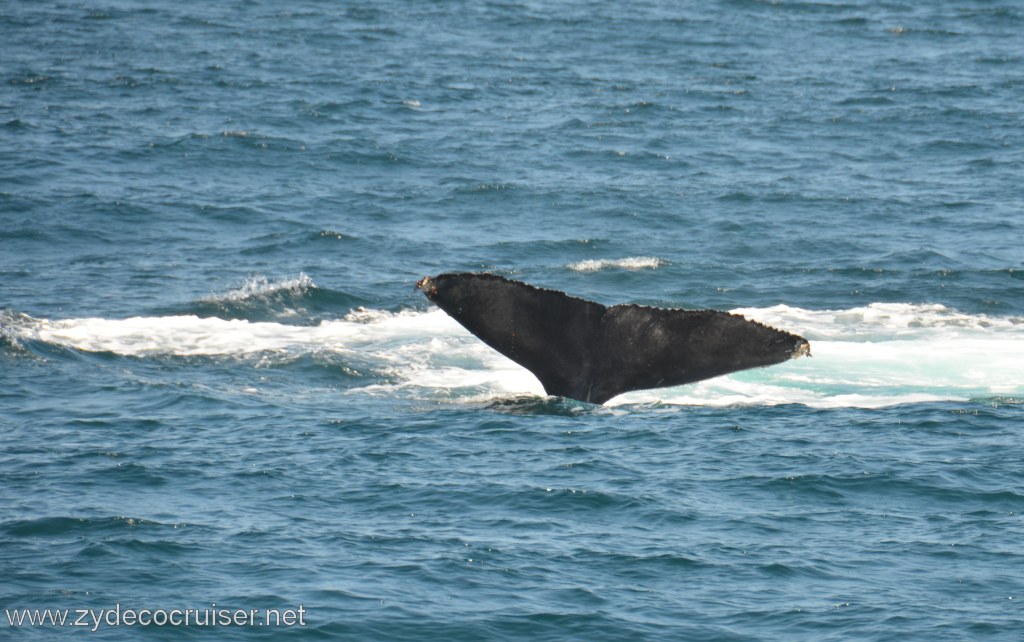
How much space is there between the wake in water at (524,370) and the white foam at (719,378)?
0.02 m

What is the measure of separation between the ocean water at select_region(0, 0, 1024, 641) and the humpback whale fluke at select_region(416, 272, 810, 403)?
1.25m

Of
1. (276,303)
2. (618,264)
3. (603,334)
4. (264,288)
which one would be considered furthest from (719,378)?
(264,288)

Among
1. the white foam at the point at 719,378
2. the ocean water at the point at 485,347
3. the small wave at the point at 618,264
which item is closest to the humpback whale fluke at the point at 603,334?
the ocean water at the point at 485,347

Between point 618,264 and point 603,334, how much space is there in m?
12.3

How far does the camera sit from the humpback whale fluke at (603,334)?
14.8 metres

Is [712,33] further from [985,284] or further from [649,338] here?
[649,338]

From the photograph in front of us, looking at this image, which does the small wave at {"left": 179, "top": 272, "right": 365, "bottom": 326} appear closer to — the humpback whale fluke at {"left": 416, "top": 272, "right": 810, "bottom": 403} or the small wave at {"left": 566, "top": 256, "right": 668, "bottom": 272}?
the small wave at {"left": 566, "top": 256, "right": 668, "bottom": 272}

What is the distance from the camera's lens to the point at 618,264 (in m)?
27.9

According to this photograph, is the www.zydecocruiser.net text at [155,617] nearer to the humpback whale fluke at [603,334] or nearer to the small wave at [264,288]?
the humpback whale fluke at [603,334]

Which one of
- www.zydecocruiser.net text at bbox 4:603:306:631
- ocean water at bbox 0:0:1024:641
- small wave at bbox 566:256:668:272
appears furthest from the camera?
small wave at bbox 566:256:668:272

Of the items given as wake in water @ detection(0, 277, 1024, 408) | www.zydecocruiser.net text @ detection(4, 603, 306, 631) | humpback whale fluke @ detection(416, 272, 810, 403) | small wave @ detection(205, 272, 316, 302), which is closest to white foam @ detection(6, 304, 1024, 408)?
wake in water @ detection(0, 277, 1024, 408)

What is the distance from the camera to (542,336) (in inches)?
615

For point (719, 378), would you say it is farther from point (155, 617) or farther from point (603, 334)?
point (155, 617)

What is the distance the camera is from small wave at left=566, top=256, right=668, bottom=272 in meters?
27.6
